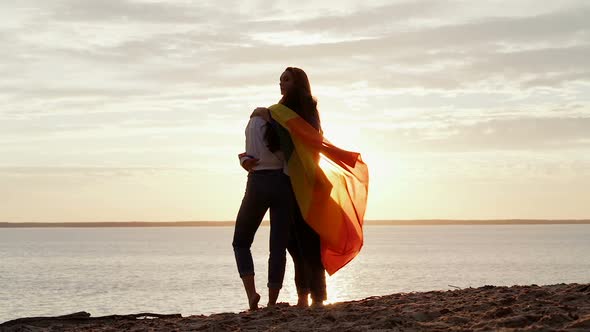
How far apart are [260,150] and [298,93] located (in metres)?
0.65

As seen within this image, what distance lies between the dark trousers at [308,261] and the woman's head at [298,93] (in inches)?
35.7

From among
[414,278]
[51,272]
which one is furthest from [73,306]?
[51,272]

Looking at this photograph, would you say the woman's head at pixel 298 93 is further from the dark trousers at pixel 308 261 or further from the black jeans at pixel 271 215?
the dark trousers at pixel 308 261

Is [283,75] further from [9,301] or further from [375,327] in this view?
[9,301]

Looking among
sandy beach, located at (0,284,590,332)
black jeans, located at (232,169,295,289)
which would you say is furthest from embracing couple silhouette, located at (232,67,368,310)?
sandy beach, located at (0,284,590,332)

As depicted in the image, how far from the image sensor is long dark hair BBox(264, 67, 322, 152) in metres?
8.77

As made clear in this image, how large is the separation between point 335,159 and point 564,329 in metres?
3.28

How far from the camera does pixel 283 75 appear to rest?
29.1 feet

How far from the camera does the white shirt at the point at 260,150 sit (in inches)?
345

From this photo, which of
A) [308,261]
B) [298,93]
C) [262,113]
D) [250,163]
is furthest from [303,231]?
[298,93]

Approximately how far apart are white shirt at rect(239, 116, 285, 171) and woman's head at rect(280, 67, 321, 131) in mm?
331

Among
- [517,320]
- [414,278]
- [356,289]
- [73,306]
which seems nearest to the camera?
[517,320]

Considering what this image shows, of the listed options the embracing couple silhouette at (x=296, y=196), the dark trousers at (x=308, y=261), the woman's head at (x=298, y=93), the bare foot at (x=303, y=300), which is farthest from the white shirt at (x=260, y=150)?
the bare foot at (x=303, y=300)

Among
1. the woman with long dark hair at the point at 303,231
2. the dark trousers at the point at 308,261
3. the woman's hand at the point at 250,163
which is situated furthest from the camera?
the dark trousers at the point at 308,261
